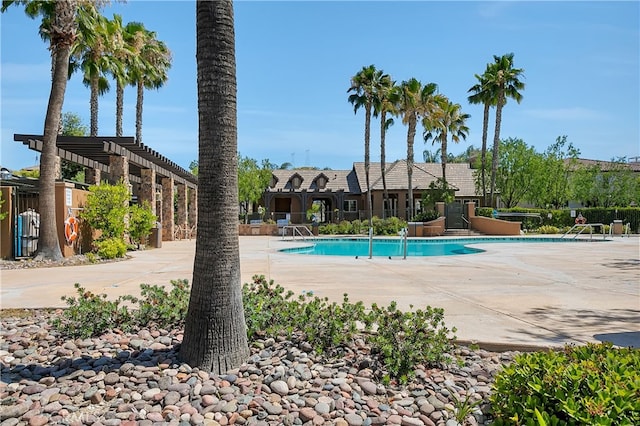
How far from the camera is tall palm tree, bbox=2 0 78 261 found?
43.3 ft

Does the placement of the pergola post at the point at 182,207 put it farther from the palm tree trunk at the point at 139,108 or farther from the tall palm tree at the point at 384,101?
the tall palm tree at the point at 384,101

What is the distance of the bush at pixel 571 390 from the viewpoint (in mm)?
2514

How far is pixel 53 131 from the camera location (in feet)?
44.9

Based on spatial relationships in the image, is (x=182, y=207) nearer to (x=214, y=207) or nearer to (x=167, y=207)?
(x=167, y=207)

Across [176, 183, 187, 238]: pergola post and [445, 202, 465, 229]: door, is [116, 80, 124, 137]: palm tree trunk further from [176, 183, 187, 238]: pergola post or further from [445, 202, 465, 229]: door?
[445, 202, 465, 229]: door

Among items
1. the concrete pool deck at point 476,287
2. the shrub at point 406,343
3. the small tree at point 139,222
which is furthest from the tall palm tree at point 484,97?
the shrub at point 406,343

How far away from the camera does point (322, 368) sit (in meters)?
3.97

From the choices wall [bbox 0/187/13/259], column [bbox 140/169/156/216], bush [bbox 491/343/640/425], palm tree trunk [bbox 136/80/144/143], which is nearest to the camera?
bush [bbox 491/343/640/425]

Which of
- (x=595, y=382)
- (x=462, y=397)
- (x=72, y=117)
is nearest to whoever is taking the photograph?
(x=595, y=382)

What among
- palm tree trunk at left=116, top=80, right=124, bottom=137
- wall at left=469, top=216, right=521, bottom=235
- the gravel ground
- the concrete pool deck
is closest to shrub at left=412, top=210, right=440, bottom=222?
wall at left=469, top=216, right=521, bottom=235

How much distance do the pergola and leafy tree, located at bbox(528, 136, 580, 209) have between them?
96.6 feet

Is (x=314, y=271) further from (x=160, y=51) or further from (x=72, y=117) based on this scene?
(x=72, y=117)

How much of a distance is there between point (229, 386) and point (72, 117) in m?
56.1

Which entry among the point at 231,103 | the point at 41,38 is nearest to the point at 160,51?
the point at 41,38
